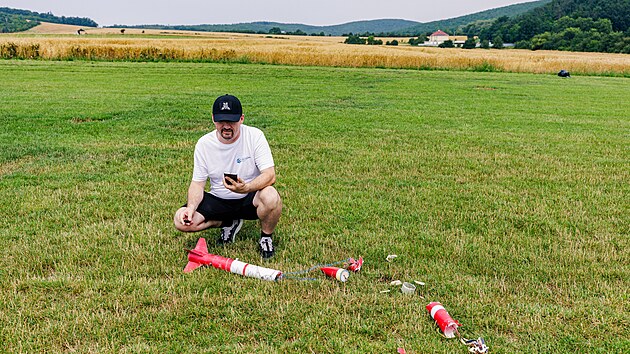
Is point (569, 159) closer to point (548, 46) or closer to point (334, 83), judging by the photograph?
point (334, 83)

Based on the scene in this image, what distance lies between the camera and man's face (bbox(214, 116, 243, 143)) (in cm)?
444

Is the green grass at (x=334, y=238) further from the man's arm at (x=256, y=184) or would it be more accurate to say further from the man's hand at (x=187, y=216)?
the man's arm at (x=256, y=184)

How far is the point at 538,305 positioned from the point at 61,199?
5.70m

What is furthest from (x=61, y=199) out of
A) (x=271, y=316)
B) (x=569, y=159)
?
(x=569, y=159)

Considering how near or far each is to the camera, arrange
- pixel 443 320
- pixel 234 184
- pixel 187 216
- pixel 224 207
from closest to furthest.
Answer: pixel 443 320 → pixel 234 184 → pixel 187 216 → pixel 224 207

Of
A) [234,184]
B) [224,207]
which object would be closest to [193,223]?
[224,207]

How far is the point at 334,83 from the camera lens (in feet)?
73.9

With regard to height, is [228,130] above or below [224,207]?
above

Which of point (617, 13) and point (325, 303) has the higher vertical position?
point (617, 13)

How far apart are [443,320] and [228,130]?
8.22 feet

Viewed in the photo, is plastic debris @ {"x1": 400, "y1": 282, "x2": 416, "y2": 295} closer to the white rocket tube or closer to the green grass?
the green grass

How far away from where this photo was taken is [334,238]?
5.17 m

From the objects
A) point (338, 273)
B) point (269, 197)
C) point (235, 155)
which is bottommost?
point (338, 273)

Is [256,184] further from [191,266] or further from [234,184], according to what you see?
[191,266]
